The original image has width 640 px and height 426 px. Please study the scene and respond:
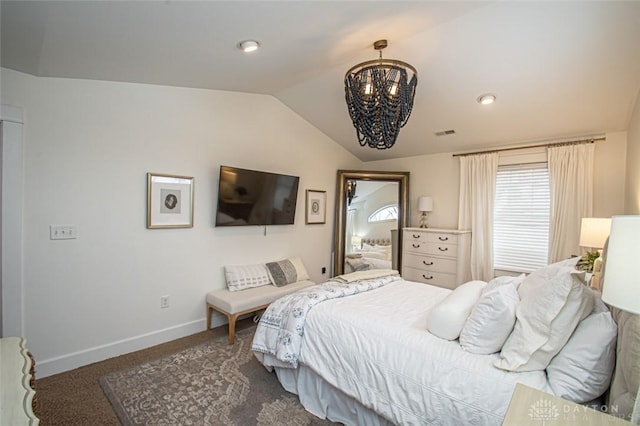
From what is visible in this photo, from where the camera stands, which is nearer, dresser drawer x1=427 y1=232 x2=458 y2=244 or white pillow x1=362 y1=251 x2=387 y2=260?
dresser drawer x1=427 y1=232 x2=458 y2=244

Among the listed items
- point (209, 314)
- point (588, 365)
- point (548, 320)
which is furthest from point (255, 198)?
point (588, 365)

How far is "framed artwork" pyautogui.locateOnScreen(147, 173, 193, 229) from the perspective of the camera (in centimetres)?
297

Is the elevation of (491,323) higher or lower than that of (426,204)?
lower

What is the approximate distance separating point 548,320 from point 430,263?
118 inches

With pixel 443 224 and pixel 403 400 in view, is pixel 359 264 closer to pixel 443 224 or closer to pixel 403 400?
pixel 443 224

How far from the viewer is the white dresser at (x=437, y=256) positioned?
4.08 meters

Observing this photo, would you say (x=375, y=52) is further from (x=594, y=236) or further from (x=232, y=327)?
(x=232, y=327)

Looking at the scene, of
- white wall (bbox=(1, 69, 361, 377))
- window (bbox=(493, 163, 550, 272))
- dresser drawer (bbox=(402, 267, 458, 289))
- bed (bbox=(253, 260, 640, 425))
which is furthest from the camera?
dresser drawer (bbox=(402, 267, 458, 289))

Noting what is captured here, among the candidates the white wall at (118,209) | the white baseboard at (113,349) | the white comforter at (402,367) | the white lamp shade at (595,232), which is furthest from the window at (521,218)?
the white baseboard at (113,349)

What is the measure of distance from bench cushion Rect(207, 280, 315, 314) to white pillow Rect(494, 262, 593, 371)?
237 cm

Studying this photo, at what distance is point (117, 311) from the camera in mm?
2828

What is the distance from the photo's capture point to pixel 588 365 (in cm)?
127

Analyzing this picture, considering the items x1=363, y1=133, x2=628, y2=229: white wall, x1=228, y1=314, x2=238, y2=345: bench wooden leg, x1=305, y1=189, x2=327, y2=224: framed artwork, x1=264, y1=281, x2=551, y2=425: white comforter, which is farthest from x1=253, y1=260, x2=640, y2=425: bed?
x1=363, y1=133, x2=628, y2=229: white wall

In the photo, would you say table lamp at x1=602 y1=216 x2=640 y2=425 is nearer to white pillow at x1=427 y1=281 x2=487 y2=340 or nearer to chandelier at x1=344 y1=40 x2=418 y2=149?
white pillow at x1=427 y1=281 x2=487 y2=340
